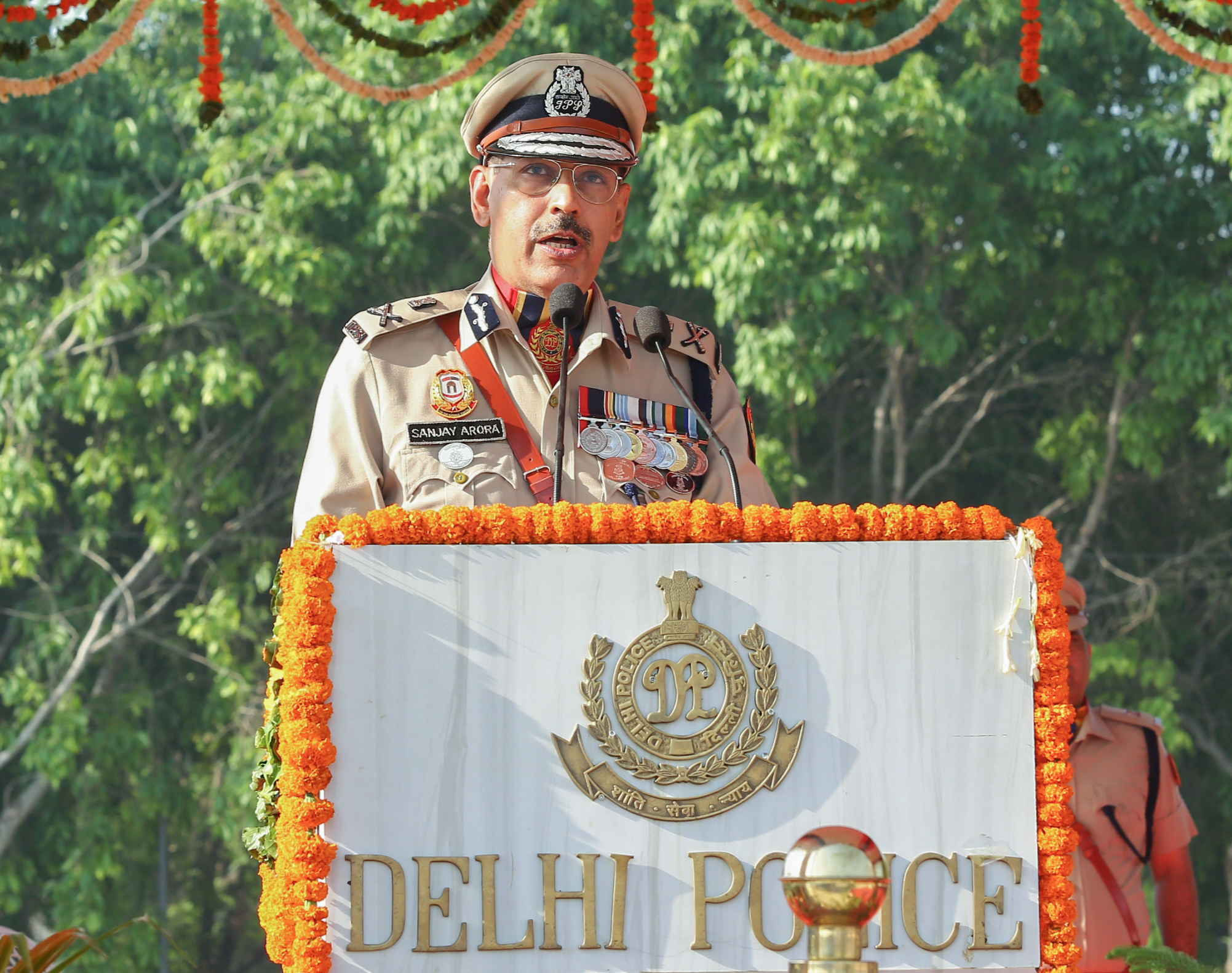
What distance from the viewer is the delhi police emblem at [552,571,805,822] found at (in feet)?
5.99

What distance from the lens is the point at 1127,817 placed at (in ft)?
12.9

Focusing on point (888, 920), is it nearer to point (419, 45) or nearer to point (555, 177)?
point (555, 177)

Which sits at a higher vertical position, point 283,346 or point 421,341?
point 283,346

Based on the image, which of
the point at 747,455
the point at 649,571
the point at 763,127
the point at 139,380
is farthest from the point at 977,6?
the point at 649,571

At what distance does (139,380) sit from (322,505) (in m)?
7.04

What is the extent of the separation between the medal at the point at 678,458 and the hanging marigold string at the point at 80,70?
184cm

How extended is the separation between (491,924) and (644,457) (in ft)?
2.82

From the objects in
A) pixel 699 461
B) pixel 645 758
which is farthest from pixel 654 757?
pixel 699 461

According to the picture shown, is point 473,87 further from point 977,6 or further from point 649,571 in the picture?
point 649,571

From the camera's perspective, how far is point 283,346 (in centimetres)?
992

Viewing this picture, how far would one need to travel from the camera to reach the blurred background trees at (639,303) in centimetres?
837

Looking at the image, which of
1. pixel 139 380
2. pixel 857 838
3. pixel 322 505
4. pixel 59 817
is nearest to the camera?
pixel 857 838

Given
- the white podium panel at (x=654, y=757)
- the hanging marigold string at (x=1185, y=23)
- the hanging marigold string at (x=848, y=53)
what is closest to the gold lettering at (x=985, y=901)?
the white podium panel at (x=654, y=757)

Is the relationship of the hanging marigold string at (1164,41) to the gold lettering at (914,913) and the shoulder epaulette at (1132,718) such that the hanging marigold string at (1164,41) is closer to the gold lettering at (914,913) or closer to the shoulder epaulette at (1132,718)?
the shoulder epaulette at (1132,718)
